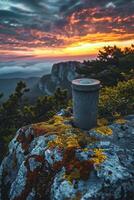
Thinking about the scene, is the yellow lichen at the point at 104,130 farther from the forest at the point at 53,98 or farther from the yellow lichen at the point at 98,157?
the forest at the point at 53,98

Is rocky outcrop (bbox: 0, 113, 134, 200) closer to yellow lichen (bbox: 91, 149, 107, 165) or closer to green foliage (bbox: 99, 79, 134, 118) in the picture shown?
yellow lichen (bbox: 91, 149, 107, 165)

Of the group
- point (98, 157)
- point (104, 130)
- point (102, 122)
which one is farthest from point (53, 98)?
point (98, 157)

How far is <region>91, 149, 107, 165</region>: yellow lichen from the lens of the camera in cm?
904

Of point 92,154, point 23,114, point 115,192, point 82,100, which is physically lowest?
point 23,114

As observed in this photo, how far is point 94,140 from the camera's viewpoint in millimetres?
10109

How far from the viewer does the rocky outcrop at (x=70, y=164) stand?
8.51 metres

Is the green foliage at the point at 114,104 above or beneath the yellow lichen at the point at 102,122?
above

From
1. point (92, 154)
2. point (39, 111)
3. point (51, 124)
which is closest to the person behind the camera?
point (92, 154)

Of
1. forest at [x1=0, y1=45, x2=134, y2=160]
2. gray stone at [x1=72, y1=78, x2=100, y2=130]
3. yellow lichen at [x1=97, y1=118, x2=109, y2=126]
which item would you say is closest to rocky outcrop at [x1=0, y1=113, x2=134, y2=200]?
gray stone at [x1=72, y1=78, x2=100, y2=130]

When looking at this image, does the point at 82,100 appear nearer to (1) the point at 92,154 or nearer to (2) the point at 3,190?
(1) the point at 92,154

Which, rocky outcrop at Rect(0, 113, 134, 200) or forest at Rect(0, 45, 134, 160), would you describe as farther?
forest at Rect(0, 45, 134, 160)

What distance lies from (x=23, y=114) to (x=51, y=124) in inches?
477

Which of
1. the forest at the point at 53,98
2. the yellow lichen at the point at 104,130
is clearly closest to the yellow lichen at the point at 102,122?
A: the yellow lichen at the point at 104,130

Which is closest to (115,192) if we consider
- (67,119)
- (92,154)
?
(92,154)
